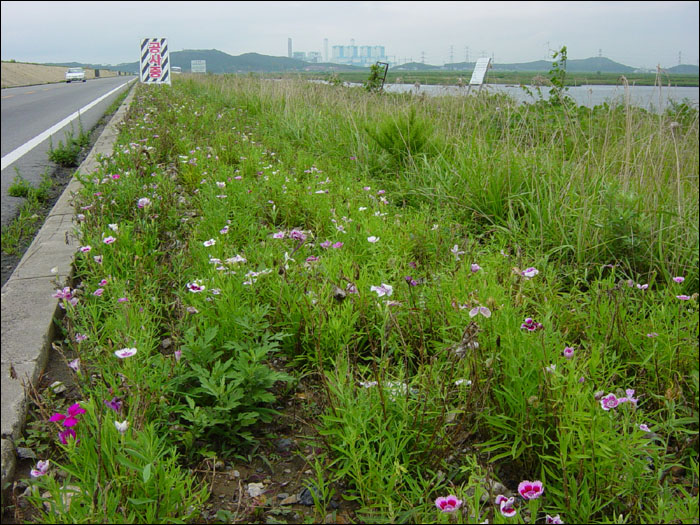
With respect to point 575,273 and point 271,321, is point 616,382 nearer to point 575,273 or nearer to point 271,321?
point 575,273

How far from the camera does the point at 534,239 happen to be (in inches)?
128

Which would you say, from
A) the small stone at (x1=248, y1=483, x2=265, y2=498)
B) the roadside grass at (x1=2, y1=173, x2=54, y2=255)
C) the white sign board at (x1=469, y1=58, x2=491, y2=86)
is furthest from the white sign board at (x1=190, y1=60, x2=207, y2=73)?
the small stone at (x1=248, y1=483, x2=265, y2=498)

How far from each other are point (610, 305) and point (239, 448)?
165 cm

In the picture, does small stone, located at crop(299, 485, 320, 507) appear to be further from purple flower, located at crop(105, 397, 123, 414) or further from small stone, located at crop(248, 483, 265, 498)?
purple flower, located at crop(105, 397, 123, 414)

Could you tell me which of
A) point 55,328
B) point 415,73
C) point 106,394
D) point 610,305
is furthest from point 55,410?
point 415,73

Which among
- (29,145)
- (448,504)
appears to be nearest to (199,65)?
(29,145)

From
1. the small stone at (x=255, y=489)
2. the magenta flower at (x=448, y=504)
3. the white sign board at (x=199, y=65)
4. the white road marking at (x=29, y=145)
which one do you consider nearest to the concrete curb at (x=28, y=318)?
the small stone at (x=255, y=489)

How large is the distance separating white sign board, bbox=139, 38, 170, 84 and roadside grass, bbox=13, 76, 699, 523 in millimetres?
17556

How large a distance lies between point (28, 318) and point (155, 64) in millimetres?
20129

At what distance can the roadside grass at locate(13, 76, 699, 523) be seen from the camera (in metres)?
1.48

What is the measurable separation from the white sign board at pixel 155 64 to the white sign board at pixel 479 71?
15920 mm

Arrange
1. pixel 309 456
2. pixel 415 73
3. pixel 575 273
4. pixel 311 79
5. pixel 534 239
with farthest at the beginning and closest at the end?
pixel 311 79 < pixel 415 73 < pixel 534 239 < pixel 575 273 < pixel 309 456

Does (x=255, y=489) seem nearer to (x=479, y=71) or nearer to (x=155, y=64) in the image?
(x=479, y=71)

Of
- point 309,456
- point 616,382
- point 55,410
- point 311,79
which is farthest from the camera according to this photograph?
point 311,79
